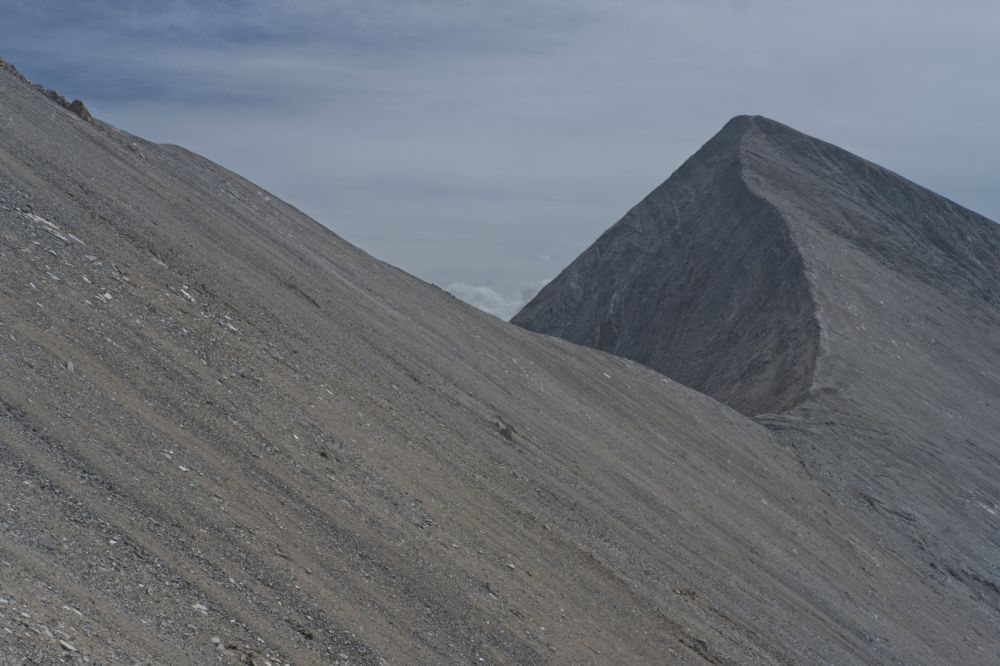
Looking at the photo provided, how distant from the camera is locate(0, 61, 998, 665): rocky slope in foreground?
1059 cm

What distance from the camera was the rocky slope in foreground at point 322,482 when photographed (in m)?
10.6

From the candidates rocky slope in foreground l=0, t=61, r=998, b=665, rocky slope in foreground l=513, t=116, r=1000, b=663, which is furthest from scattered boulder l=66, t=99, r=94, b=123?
rocky slope in foreground l=513, t=116, r=1000, b=663

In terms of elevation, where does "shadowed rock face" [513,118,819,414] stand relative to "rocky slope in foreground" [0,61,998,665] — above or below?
above

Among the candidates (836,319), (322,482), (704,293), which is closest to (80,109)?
(322,482)

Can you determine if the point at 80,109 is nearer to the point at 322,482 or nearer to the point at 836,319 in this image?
the point at 322,482

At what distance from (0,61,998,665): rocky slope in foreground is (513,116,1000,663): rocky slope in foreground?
391cm

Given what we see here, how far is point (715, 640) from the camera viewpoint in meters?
17.8

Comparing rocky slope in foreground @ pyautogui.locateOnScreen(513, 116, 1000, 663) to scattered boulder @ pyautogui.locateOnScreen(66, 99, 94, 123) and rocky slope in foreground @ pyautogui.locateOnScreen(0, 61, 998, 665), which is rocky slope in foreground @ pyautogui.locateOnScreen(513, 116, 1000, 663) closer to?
rocky slope in foreground @ pyautogui.locateOnScreen(0, 61, 998, 665)

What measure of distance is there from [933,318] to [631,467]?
98.6 ft

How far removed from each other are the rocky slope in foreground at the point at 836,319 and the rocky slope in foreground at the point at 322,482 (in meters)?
3.91

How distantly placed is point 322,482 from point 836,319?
3339 centimetres

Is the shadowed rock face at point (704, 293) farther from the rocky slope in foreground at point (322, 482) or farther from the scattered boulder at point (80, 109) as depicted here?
the scattered boulder at point (80, 109)

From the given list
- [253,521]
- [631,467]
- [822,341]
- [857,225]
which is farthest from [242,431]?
[857,225]

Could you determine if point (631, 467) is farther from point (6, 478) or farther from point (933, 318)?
point (933, 318)
